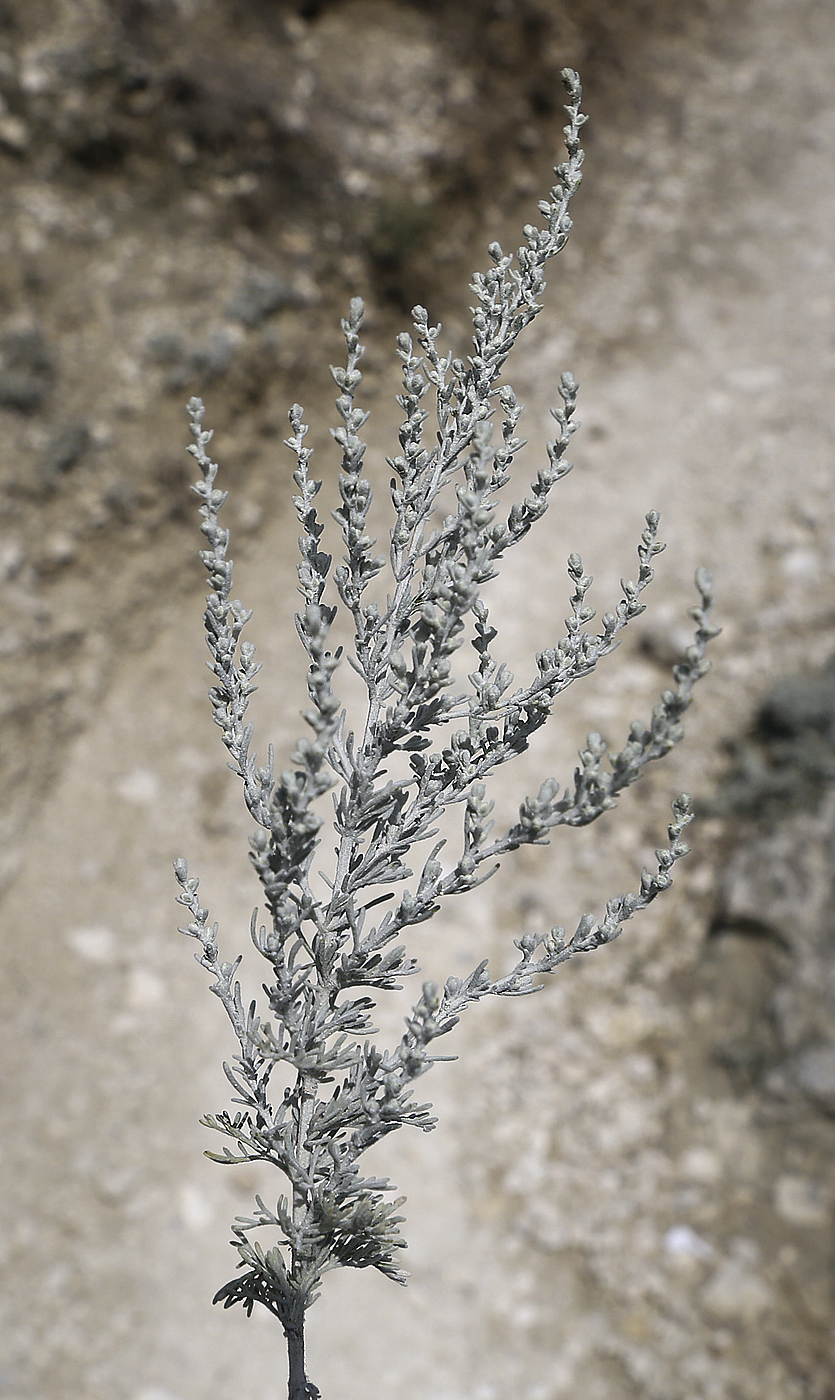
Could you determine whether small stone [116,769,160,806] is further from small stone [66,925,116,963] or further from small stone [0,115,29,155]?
small stone [0,115,29,155]

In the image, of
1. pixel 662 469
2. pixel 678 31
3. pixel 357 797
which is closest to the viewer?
pixel 357 797

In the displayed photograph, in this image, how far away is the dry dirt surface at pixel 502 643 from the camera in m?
5.44

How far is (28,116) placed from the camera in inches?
288

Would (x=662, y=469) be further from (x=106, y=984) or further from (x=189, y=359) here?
(x=106, y=984)

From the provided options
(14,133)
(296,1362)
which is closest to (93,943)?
(296,1362)

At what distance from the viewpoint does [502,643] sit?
7527 millimetres

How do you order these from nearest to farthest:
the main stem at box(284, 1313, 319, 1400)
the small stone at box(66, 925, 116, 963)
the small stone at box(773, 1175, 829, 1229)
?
the main stem at box(284, 1313, 319, 1400) → the small stone at box(773, 1175, 829, 1229) → the small stone at box(66, 925, 116, 963)

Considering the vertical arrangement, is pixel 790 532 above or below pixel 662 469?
below

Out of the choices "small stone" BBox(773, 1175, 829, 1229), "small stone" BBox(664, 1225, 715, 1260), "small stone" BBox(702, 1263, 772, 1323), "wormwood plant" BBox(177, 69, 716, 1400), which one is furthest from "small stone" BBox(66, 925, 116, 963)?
"wormwood plant" BBox(177, 69, 716, 1400)

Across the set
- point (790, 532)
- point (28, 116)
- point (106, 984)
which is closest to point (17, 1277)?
point (106, 984)

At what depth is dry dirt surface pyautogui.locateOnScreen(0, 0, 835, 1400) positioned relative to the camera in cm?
544

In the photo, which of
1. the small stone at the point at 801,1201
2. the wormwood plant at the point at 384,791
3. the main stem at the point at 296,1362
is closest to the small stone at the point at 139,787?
the small stone at the point at 801,1201

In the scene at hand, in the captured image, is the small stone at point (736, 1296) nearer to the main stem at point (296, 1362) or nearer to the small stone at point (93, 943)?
the main stem at point (296, 1362)

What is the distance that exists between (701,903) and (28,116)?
296 inches
